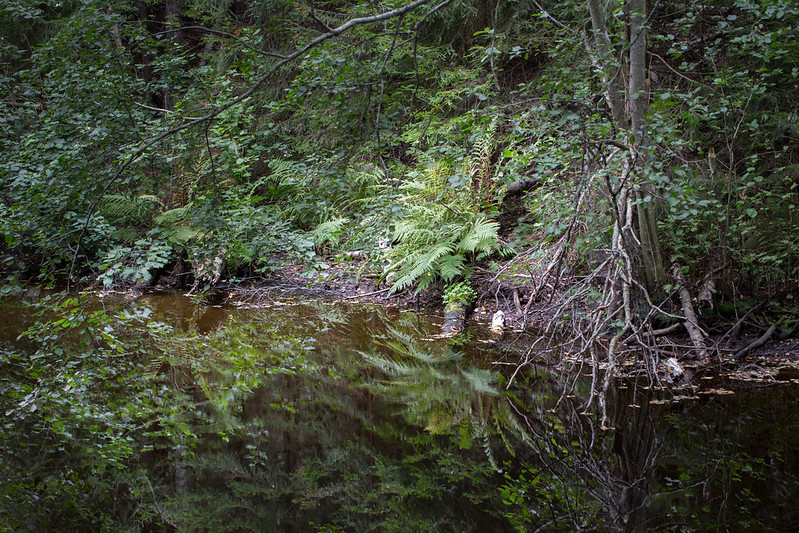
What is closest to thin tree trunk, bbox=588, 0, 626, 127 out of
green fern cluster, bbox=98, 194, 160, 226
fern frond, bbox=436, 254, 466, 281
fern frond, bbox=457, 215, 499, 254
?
fern frond, bbox=457, 215, 499, 254

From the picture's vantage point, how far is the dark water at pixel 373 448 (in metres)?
3.07

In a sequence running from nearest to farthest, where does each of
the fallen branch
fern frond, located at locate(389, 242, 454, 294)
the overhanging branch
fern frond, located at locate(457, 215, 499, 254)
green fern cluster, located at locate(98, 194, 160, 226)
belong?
the overhanging branch → the fallen branch → fern frond, located at locate(457, 215, 499, 254) → fern frond, located at locate(389, 242, 454, 294) → green fern cluster, located at locate(98, 194, 160, 226)

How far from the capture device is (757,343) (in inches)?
200

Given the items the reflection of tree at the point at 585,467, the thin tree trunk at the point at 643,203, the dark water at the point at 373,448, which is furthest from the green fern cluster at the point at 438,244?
the reflection of tree at the point at 585,467

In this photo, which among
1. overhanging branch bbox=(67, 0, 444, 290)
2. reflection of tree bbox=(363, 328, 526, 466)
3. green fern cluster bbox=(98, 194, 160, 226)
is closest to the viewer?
overhanging branch bbox=(67, 0, 444, 290)

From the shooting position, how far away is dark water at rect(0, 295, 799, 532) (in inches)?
121

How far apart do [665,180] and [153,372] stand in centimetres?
463

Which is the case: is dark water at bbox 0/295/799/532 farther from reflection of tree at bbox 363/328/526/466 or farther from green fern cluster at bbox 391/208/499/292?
green fern cluster at bbox 391/208/499/292

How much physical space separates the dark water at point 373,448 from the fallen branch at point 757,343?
64cm

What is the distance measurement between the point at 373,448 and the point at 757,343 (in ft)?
11.7

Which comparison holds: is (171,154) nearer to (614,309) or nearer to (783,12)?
(614,309)

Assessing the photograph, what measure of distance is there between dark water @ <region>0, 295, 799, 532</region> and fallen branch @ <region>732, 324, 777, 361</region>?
0.64 meters

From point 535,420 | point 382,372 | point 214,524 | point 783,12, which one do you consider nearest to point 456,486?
point 535,420

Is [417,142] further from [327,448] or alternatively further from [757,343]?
[757,343]
